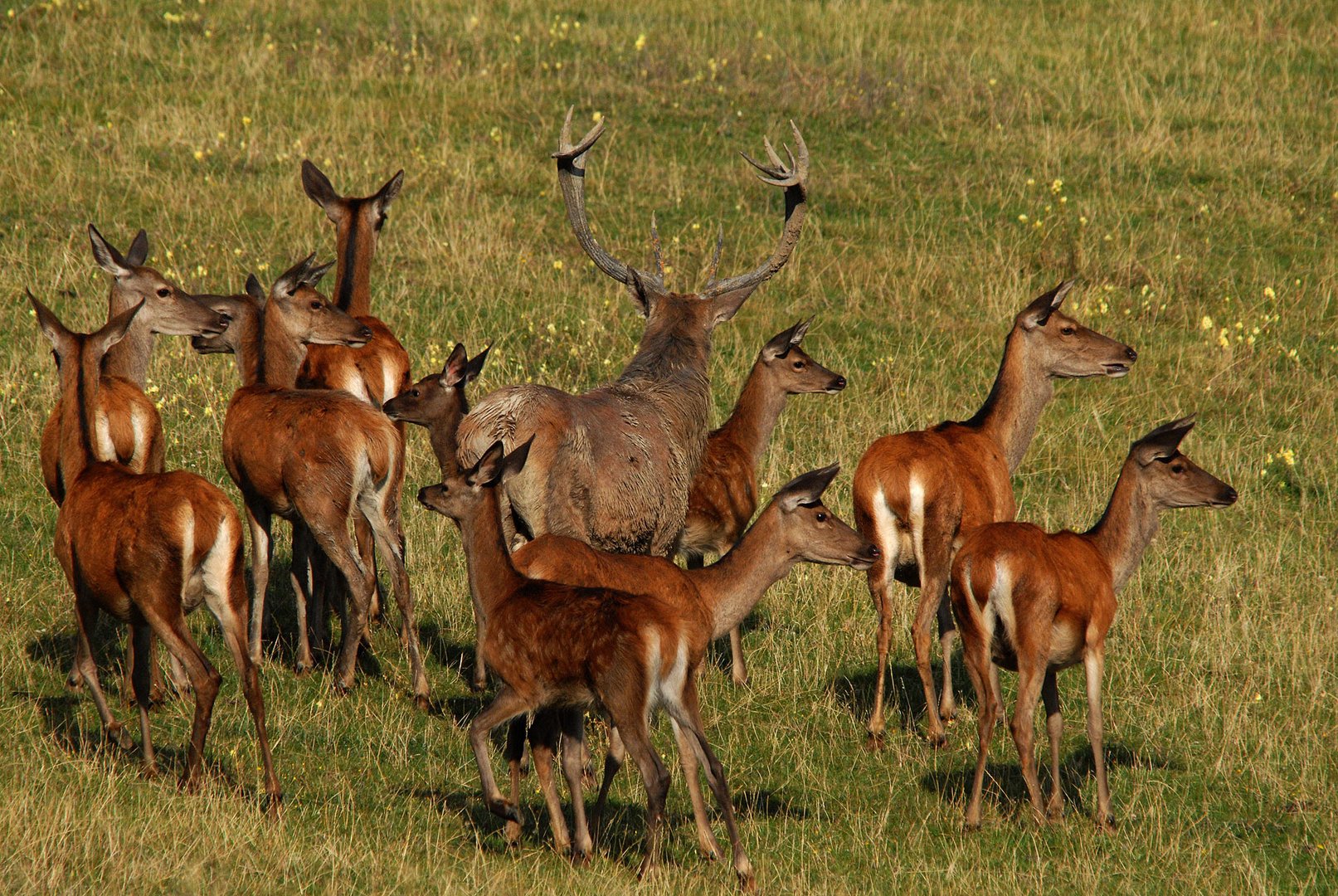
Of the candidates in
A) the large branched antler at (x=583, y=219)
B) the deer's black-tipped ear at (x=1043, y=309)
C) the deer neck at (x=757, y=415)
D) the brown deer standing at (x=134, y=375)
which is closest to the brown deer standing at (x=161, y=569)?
the brown deer standing at (x=134, y=375)

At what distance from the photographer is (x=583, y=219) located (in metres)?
8.71

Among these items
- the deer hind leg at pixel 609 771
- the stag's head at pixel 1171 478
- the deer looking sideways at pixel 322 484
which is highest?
the stag's head at pixel 1171 478

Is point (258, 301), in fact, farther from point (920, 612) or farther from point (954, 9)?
point (954, 9)

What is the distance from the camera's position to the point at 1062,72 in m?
17.0

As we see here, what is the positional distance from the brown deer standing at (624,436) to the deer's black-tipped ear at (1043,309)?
1554 millimetres

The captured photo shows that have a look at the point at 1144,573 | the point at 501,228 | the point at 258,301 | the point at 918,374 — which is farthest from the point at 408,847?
the point at 501,228

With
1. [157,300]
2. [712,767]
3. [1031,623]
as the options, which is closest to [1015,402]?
[1031,623]

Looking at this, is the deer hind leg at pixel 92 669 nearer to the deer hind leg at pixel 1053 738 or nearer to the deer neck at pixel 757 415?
the deer neck at pixel 757 415

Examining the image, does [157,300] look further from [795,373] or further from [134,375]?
[795,373]

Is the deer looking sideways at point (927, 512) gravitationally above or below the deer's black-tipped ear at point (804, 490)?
below

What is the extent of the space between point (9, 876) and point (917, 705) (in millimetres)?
4576

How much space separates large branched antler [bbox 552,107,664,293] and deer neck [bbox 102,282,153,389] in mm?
2325

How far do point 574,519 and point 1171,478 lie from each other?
2723 mm

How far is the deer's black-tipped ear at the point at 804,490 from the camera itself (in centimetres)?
676
